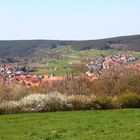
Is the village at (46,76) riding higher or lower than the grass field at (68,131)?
lower

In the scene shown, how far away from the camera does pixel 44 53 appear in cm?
18812

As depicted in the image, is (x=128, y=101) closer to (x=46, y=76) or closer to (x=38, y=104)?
(x=38, y=104)

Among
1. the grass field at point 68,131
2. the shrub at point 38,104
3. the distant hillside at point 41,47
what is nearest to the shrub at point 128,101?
the shrub at point 38,104

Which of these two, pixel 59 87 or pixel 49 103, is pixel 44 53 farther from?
pixel 49 103

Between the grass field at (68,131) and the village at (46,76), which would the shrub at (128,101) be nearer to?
the grass field at (68,131)

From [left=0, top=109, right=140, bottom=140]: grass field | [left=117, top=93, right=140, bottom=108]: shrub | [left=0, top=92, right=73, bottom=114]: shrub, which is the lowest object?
[left=117, top=93, right=140, bottom=108]: shrub

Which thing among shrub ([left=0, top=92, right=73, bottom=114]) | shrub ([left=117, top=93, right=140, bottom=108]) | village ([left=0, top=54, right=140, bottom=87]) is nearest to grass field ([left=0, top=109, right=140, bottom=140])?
shrub ([left=0, top=92, right=73, bottom=114])

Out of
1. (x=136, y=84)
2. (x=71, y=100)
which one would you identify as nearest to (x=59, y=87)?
(x=136, y=84)

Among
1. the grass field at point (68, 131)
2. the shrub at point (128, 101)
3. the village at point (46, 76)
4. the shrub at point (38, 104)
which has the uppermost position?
the grass field at point (68, 131)

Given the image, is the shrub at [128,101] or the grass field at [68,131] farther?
the shrub at [128,101]

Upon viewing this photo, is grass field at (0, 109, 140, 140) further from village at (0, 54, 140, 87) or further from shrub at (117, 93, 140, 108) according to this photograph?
village at (0, 54, 140, 87)

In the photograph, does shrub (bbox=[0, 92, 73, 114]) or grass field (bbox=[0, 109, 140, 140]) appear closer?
grass field (bbox=[0, 109, 140, 140])

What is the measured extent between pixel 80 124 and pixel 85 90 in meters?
28.7

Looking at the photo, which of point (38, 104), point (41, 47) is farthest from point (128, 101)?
point (41, 47)
